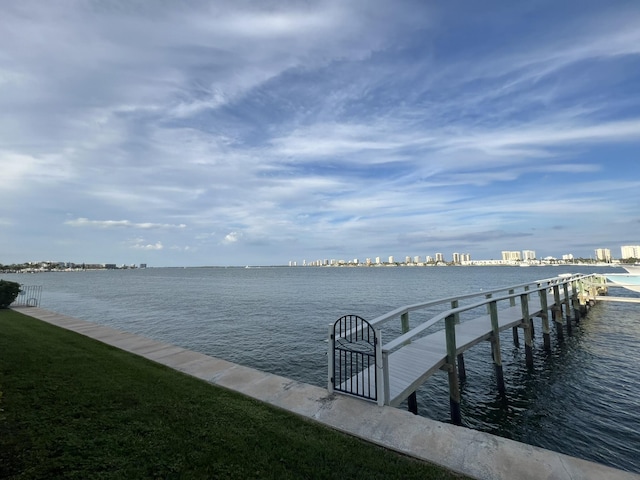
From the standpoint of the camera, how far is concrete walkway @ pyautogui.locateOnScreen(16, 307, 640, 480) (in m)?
4.19

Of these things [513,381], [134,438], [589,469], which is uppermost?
[134,438]

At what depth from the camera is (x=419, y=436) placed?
196 inches

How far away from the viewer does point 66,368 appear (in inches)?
297

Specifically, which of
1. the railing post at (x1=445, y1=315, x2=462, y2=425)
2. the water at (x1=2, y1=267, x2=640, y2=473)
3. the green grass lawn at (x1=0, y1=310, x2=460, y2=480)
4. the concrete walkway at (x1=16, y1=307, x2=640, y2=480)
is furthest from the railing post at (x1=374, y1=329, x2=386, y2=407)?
the water at (x1=2, y1=267, x2=640, y2=473)

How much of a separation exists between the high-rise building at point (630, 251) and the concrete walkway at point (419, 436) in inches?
7320

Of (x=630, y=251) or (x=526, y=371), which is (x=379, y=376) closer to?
(x=526, y=371)

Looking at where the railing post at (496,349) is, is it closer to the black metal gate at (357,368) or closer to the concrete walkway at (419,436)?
the concrete walkway at (419,436)

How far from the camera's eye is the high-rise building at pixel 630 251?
137875mm

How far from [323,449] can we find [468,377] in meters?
10.3

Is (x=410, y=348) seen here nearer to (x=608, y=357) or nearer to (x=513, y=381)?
(x=513, y=381)

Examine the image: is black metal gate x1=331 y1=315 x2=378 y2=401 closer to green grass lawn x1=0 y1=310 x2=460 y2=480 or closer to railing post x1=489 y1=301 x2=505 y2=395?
green grass lawn x1=0 y1=310 x2=460 y2=480

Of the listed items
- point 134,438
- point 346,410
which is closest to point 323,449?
point 346,410

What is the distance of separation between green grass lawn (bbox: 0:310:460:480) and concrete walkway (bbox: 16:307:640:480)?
30 cm

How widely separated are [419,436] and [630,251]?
195827 millimetres
